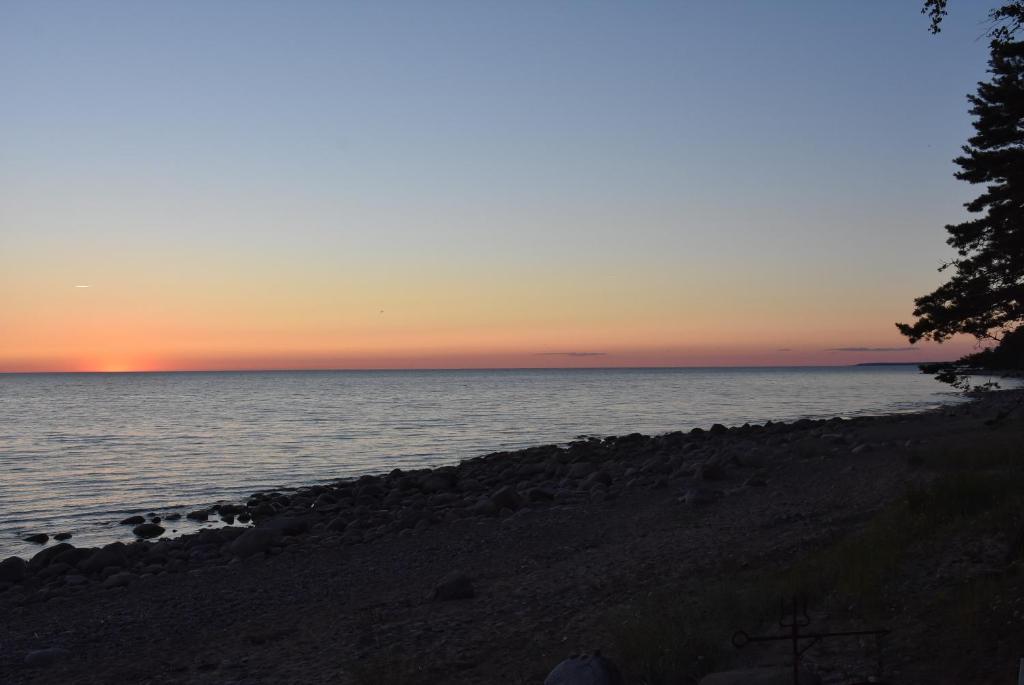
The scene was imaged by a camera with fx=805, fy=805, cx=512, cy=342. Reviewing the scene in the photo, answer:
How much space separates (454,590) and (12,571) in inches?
376

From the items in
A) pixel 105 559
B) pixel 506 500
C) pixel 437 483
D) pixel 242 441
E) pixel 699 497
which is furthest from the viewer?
pixel 242 441

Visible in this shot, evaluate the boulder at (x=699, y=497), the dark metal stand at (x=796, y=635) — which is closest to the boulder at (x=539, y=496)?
the boulder at (x=699, y=497)

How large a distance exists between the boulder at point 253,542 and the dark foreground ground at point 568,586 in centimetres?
5

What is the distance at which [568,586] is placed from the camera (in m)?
11.6

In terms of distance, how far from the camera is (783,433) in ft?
120

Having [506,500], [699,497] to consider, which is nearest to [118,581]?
[506,500]

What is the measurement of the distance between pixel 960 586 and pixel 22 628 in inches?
498

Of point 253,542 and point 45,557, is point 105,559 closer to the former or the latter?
point 45,557

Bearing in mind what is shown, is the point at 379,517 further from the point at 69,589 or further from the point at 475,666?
the point at 475,666

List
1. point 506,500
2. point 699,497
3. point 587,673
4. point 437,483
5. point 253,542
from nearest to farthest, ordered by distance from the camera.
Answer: point 587,673 → point 253,542 → point 699,497 → point 506,500 → point 437,483

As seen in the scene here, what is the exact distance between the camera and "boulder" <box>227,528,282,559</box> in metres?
16.6

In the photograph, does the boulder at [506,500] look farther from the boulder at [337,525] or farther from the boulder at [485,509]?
the boulder at [337,525]

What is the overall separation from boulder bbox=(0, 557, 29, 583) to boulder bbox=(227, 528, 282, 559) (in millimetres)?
3774

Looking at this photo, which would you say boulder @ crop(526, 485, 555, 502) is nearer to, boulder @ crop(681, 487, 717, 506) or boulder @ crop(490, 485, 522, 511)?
boulder @ crop(490, 485, 522, 511)
